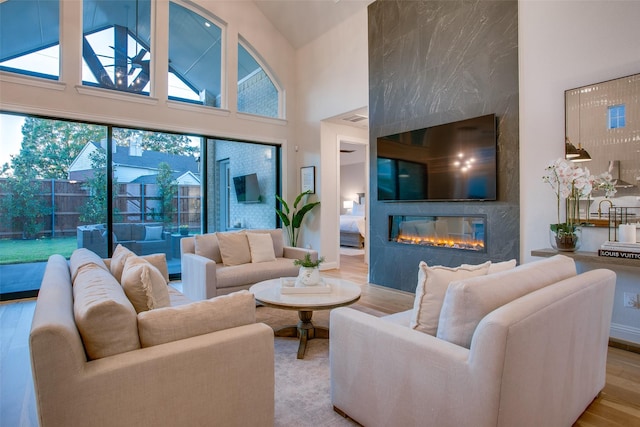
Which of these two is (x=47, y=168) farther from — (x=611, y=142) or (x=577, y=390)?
(x=611, y=142)

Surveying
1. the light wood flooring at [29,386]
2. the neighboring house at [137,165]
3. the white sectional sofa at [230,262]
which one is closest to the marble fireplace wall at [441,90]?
the light wood flooring at [29,386]

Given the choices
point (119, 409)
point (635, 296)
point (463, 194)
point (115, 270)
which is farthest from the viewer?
point (463, 194)

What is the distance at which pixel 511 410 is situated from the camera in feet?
4.20

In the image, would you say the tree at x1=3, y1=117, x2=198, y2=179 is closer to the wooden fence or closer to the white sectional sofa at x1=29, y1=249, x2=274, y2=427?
the wooden fence

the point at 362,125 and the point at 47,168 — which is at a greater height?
the point at 362,125

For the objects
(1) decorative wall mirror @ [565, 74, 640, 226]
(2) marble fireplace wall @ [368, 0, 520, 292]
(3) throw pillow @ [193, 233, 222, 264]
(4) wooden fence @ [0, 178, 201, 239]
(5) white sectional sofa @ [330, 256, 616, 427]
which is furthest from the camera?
(4) wooden fence @ [0, 178, 201, 239]

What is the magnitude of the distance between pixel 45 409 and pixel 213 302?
65 centimetres

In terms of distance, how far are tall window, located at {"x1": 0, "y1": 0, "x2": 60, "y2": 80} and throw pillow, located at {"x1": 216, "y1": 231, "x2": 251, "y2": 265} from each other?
10.00 feet

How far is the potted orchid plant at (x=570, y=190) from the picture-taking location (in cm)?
280

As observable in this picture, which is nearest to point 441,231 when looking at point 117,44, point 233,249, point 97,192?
point 233,249

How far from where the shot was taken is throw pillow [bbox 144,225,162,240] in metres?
5.15

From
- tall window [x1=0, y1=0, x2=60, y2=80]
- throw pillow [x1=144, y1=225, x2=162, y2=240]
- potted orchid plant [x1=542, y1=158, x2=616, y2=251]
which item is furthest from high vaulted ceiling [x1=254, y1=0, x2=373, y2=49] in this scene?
throw pillow [x1=144, y1=225, x2=162, y2=240]

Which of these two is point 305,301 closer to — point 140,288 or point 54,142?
point 140,288

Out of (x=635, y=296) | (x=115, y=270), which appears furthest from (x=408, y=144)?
(x=115, y=270)
